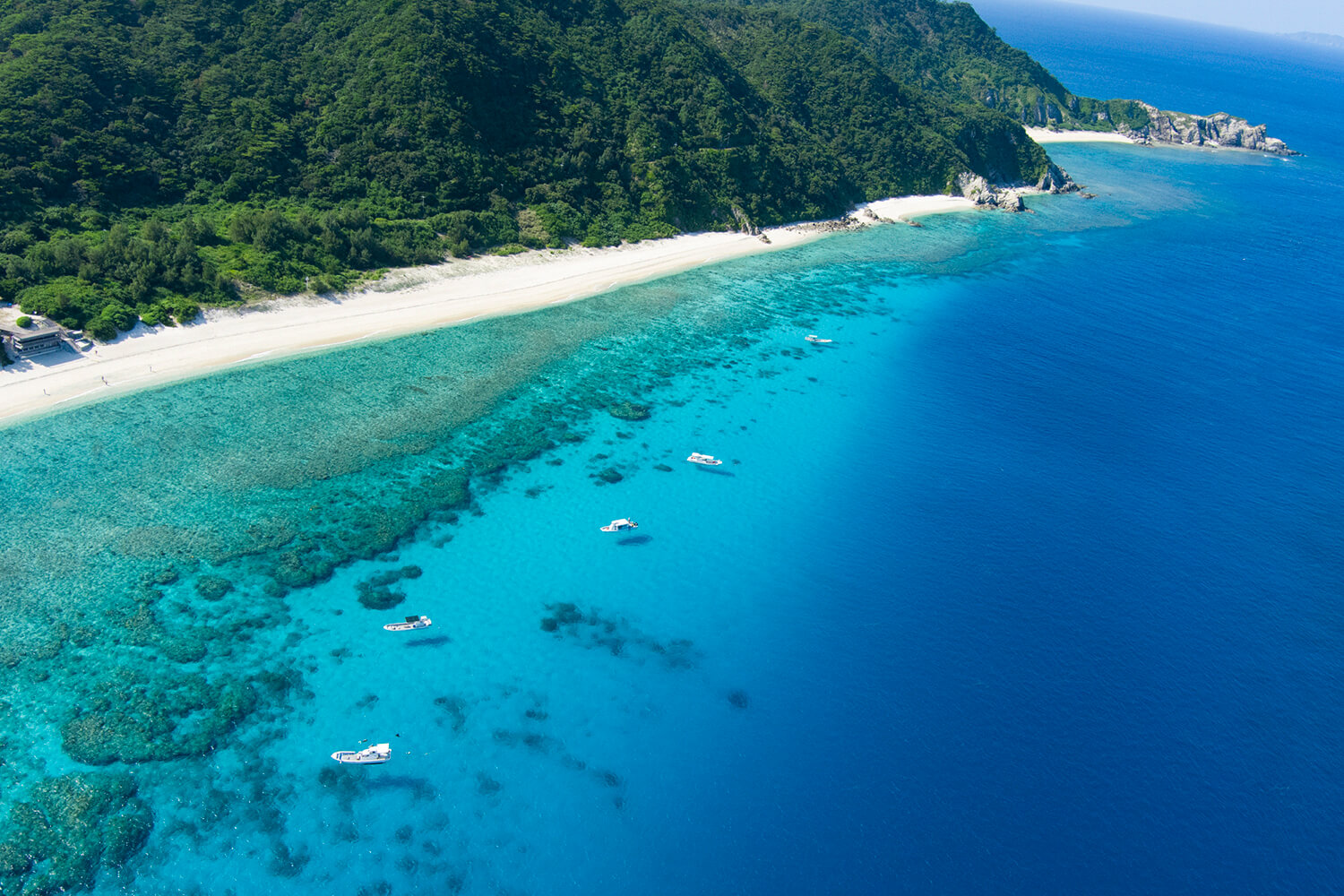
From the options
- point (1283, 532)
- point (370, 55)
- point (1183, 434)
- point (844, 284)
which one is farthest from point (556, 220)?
point (1283, 532)

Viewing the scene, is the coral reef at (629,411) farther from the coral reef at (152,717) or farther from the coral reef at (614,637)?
the coral reef at (152,717)

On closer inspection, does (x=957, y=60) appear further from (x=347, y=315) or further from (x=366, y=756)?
(x=366, y=756)

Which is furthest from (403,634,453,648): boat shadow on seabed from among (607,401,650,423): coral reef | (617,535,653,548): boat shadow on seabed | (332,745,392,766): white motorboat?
(607,401,650,423): coral reef

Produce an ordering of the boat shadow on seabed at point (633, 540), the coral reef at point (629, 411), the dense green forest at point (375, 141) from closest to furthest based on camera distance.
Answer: the boat shadow on seabed at point (633, 540), the coral reef at point (629, 411), the dense green forest at point (375, 141)

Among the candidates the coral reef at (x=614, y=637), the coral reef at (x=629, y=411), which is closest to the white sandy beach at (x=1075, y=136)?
the coral reef at (x=629, y=411)

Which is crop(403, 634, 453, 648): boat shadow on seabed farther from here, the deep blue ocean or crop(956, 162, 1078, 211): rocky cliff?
crop(956, 162, 1078, 211): rocky cliff
